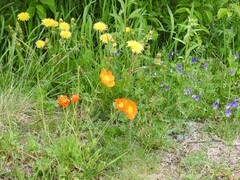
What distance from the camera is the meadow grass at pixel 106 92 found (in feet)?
9.71

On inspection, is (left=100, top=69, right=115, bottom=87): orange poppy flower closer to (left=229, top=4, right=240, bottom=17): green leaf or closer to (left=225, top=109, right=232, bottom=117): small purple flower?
(left=225, top=109, right=232, bottom=117): small purple flower

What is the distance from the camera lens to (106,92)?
3.39m

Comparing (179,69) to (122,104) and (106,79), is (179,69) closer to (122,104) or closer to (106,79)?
(106,79)

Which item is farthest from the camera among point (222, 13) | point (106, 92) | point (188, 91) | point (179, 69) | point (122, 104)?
point (222, 13)

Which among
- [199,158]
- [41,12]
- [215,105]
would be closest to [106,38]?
[41,12]

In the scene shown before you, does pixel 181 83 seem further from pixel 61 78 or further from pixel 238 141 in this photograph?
pixel 61 78

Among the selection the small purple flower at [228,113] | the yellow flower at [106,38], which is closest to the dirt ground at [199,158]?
the small purple flower at [228,113]

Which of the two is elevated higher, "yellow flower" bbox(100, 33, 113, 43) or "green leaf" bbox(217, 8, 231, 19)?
"yellow flower" bbox(100, 33, 113, 43)

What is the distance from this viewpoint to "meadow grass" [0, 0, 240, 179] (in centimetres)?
296

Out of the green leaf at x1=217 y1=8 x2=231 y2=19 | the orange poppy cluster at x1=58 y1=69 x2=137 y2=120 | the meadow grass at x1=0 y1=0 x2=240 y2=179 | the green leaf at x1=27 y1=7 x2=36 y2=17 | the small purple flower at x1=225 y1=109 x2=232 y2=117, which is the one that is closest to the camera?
the orange poppy cluster at x1=58 y1=69 x2=137 y2=120

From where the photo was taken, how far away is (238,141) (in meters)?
3.38

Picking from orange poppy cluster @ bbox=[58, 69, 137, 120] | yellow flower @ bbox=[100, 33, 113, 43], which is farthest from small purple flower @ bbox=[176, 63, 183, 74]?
orange poppy cluster @ bbox=[58, 69, 137, 120]

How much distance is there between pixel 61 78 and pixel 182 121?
802mm

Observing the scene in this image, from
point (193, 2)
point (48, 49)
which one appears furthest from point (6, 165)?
point (193, 2)
